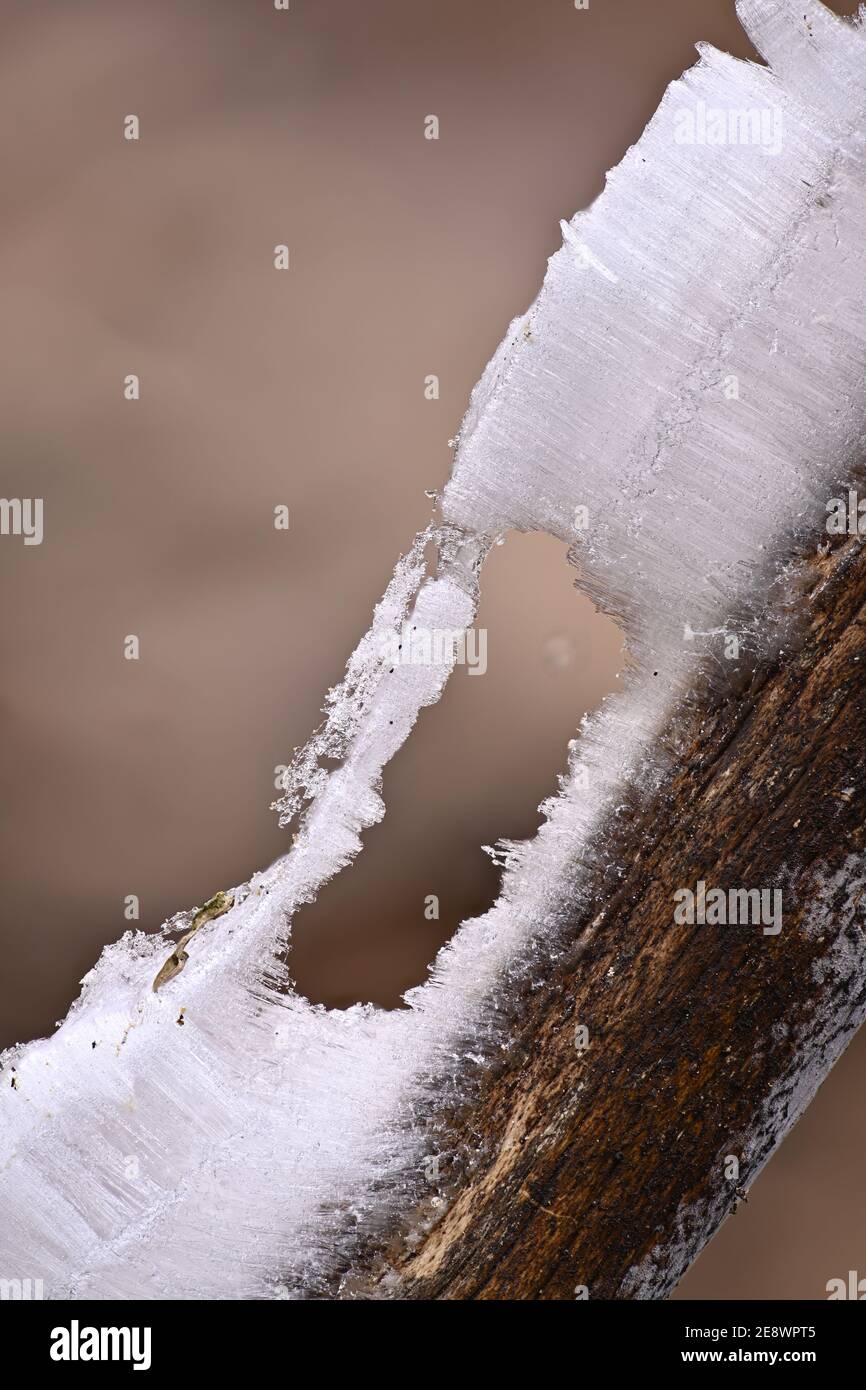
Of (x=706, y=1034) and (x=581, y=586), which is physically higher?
(x=581, y=586)

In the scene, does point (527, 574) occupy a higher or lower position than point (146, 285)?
lower

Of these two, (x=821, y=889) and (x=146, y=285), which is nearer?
(x=821, y=889)

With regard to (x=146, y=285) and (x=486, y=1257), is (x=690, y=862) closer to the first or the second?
(x=486, y=1257)
